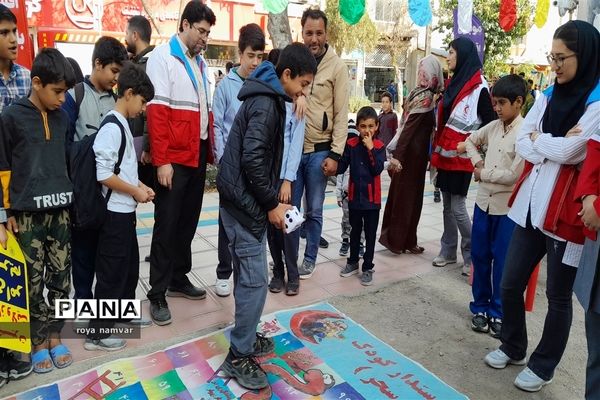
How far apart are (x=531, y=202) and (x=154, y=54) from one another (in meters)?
2.31

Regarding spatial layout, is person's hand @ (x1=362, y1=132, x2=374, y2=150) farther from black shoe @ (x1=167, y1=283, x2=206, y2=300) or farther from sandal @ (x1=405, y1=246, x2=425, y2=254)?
black shoe @ (x1=167, y1=283, x2=206, y2=300)

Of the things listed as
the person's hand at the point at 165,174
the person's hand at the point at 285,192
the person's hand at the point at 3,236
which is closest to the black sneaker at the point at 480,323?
the person's hand at the point at 285,192

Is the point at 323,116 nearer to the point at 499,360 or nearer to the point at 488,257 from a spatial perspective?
the point at 488,257

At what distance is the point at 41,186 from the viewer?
2359 millimetres

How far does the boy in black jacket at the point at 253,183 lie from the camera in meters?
2.27

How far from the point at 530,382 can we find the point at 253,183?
178 cm

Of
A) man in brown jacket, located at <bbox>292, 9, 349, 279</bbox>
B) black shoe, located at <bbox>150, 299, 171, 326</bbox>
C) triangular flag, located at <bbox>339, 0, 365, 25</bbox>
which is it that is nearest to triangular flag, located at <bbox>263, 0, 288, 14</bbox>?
triangular flag, located at <bbox>339, 0, 365, 25</bbox>

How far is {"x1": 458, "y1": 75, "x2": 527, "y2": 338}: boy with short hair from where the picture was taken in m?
2.93

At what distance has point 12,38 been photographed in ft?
8.57

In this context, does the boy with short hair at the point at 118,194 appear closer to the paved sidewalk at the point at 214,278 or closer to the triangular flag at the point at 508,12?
the paved sidewalk at the point at 214,278

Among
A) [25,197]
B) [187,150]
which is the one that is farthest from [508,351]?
[25,197]

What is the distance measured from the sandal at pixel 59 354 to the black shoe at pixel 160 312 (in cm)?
54

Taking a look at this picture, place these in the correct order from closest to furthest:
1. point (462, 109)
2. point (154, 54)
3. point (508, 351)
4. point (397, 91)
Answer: point (508, 351)
point (154, 54)
point (462, 109)
point (397, 91)

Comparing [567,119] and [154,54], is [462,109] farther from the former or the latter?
[154,54]
